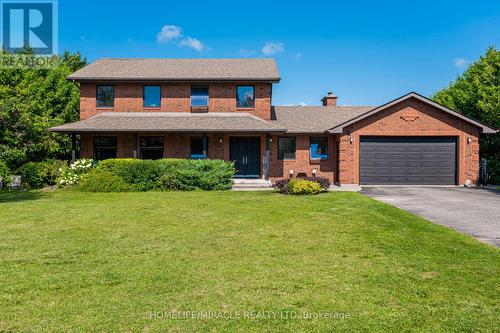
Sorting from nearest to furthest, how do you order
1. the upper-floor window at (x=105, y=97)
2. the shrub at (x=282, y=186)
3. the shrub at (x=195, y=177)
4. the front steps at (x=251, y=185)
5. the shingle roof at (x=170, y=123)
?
the shrub at (x=282, y=186) < the shrub at (x=195, y=177) < the front steps at (x=251, y=185) < the shingle roof at (x=170, y=123) < the upper-floor window at (x=105, y=97)

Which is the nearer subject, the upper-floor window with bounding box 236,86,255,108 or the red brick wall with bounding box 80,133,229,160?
the red brick wall with bounding box 80,133,229,160

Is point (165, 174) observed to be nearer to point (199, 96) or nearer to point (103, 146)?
point (103, 146)

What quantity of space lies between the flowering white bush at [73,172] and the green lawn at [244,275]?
8854 mm

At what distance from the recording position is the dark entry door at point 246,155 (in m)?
21.0

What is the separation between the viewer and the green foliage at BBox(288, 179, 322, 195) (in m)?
14.7

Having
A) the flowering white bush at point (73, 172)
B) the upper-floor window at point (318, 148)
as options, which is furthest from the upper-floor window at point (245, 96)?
the flowering white bush at point (73, 172)

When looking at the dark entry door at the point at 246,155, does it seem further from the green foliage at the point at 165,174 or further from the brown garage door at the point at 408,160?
the brown garage door at the point at 408,160

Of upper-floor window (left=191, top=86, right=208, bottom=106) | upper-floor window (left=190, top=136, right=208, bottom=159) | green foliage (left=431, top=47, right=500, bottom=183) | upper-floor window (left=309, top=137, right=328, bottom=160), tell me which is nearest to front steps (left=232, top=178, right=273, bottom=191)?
upper-floor window (left=190, top=136, right=208, bottom=159)

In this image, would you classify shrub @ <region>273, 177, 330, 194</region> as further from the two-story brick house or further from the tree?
the tree

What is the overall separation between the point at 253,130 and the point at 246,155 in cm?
Result: 296

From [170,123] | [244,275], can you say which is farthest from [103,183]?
[244,275]

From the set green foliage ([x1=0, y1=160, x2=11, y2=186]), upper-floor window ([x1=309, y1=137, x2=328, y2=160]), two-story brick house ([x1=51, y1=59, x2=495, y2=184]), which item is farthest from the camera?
upper-floor window ([x1=309, y1=137, x2=328, y2=160])

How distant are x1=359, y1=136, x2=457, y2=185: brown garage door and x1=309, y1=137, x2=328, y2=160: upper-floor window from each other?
2705mm

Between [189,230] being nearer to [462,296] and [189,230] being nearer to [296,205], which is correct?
[296,205]
